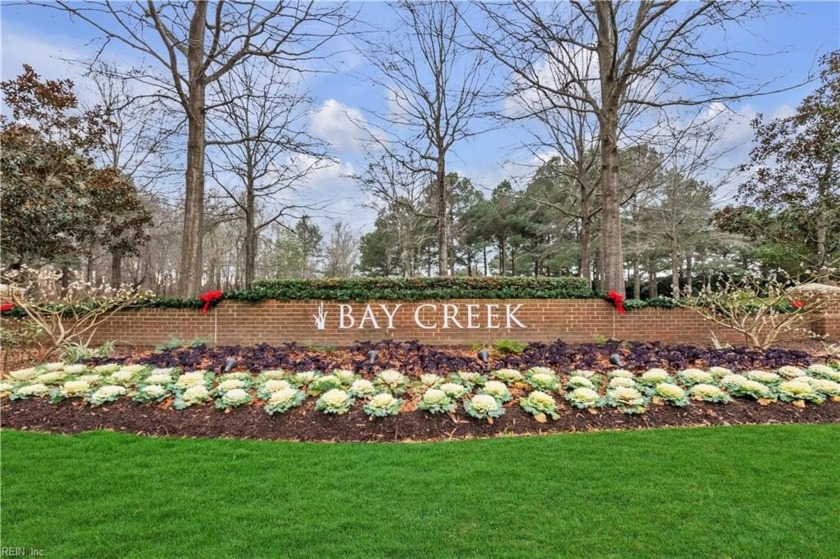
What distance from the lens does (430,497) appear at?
2.44 m

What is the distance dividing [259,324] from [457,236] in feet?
67.0

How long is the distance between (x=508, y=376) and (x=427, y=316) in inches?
126

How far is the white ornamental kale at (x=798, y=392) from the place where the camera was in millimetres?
4020

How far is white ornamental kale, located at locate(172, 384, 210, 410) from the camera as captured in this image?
3821mm

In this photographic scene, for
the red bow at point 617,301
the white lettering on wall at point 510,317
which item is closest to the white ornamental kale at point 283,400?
the white lettering on wall at point 510,317

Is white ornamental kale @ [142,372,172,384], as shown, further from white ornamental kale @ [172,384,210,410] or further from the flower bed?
white ornamental kale @ [172,384,210,410]

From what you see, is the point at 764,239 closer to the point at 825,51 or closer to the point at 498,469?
the point at 825,51

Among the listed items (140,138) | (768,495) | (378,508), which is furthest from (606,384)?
(140,138)

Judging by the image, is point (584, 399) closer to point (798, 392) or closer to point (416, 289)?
point (798, 392)

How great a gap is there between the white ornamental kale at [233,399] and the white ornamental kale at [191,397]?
167 millimetres

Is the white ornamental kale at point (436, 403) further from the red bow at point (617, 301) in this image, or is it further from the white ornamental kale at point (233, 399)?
the red bow at point (617, 301)

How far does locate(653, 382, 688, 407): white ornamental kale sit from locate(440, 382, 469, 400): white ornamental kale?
181cm

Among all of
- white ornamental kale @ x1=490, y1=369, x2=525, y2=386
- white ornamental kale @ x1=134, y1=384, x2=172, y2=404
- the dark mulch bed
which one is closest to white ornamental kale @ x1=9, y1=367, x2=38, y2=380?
the dark mulch bed

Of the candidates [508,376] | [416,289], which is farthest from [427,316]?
[508,376]
